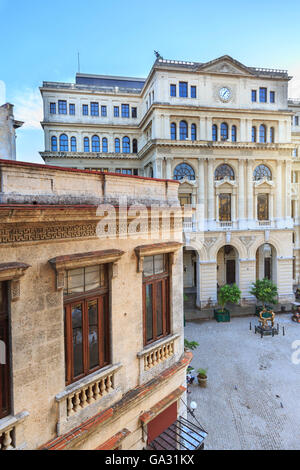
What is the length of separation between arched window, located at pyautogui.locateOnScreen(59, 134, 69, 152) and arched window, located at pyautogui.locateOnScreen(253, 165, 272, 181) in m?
20.2

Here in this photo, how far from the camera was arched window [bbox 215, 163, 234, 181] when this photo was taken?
27219 mm

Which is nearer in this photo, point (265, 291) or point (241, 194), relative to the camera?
point (265, 291)

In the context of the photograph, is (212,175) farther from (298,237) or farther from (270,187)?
(298,237)

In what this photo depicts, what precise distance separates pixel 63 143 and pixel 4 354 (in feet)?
100

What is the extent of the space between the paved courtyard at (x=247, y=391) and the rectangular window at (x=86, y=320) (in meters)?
8.03

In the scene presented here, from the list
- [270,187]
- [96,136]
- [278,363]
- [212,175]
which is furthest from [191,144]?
[278,363]

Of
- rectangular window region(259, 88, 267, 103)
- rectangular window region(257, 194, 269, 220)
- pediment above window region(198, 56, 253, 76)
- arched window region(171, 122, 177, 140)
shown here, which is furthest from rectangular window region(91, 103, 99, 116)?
rectangular window region(257, 194, 269, 220)

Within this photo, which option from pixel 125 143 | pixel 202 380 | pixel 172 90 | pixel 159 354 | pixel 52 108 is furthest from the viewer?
pixel 125 143

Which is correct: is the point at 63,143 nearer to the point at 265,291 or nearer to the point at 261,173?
the point at 261,173

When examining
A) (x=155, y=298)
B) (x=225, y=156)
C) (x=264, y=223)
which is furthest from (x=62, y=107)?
(x=155, y=298)

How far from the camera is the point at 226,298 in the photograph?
2364 centimetres

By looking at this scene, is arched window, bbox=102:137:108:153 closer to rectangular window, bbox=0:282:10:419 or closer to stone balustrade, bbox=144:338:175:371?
stone balustrade, bbox=144:338:175:371

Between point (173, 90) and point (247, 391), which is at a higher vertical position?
point (173, 90)

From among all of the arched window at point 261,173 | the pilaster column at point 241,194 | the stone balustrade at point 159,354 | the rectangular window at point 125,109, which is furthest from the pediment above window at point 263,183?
the stone balustrade at point 159,354
